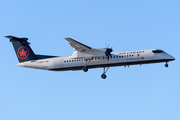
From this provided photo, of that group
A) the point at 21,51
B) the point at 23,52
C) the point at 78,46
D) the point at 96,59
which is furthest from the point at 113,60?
the point at 21,51

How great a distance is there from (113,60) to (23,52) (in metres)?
11.9

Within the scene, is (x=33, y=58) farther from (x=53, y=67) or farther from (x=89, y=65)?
(x=89, y=65)

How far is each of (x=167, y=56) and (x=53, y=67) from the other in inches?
556

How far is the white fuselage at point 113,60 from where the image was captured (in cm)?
2952

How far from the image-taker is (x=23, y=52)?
32406 millimetres

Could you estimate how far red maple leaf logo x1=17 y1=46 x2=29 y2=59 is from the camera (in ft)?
106

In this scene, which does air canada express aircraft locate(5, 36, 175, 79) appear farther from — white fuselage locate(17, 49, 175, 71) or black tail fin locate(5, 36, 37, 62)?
black tail fin locate(5, 36, 37, 62)

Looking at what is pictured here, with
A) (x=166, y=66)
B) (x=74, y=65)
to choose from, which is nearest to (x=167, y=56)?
(x=166, y=66)

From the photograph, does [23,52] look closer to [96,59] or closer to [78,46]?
[78,46]

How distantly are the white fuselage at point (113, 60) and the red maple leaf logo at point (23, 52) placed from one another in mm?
2718

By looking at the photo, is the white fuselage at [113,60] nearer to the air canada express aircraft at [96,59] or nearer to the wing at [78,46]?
the air canada express aircraft at [96,59]

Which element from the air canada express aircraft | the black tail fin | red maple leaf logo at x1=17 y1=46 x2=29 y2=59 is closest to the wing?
the air canada express aircraft

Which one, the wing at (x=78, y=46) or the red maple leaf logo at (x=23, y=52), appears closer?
the wing at (x=78, y=46)

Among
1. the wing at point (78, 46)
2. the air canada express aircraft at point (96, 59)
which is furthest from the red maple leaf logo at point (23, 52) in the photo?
the wing at point (78, 46)
